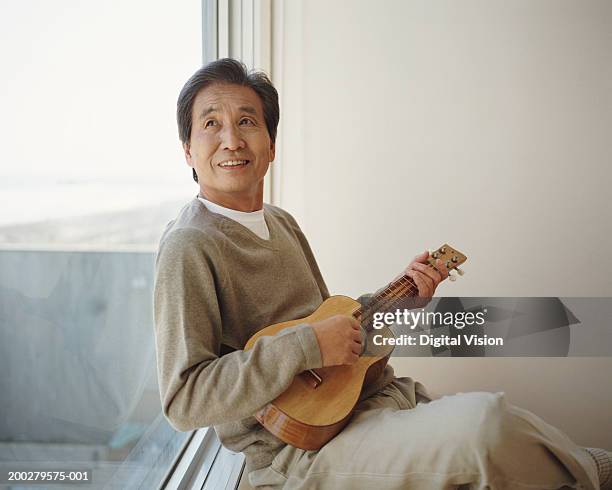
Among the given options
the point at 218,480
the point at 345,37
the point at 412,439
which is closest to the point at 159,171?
the point at 218,480

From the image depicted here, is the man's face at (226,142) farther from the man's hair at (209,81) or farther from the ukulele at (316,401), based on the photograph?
the ukulele at (316,401)

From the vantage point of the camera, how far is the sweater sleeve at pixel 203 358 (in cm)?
79

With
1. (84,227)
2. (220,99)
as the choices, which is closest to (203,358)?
(84,227)

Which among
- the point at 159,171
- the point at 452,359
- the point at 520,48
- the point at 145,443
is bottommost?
the point at 452,359

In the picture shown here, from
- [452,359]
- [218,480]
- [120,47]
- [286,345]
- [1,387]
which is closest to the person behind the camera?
[1,387]

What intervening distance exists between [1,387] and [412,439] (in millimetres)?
582

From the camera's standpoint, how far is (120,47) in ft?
3.43

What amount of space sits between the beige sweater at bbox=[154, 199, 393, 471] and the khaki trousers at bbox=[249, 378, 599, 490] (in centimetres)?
12

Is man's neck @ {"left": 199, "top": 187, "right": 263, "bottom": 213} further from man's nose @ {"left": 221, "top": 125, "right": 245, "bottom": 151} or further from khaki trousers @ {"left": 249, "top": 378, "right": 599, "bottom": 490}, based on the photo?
khaki trousers @ {"left": 249, "top": 378, "right": 599, "bottom": 490}

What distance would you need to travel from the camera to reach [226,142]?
96cm

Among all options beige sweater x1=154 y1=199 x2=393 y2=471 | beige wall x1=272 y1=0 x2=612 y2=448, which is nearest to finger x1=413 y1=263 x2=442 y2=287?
beige sweater x1=154 y1=199 x2=393 y2=471

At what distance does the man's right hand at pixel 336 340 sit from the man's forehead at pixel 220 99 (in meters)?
0.42

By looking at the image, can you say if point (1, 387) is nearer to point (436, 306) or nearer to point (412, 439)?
point (412, 439)

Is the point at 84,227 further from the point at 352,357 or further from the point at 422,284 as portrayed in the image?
the point at 422,284
